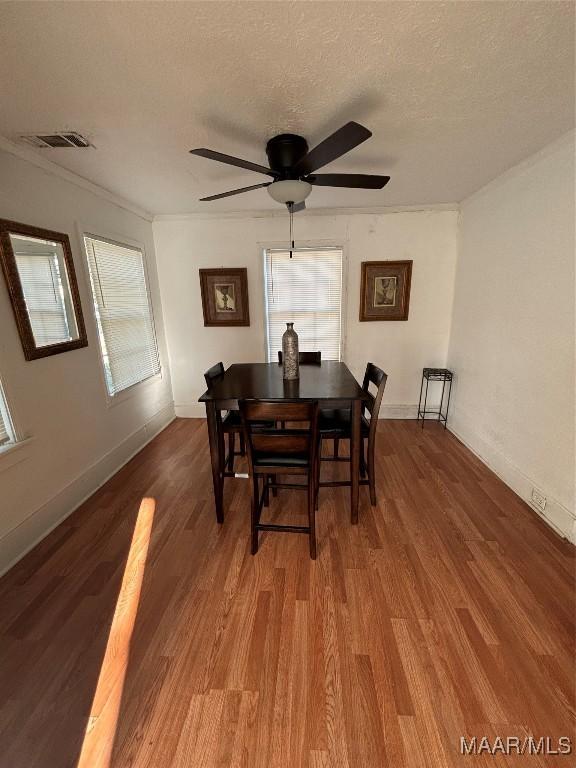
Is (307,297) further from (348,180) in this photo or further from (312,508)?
(312,508)

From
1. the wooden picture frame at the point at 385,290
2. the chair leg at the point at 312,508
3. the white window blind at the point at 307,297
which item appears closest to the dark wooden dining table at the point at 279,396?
the chair leg at the point at 312,508

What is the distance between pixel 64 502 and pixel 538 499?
3425 millimetres

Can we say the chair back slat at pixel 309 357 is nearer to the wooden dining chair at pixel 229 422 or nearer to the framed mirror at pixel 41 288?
the wooden dining chair at pixel 229 422

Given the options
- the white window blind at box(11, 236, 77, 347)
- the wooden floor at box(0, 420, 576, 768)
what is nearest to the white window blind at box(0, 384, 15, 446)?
the white window blind at box(11, 236, 77, 347)

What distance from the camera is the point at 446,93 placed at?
→ 1487 millimetres

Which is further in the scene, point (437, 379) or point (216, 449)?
point (437, 379)

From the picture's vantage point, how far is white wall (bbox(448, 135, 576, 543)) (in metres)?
1.95

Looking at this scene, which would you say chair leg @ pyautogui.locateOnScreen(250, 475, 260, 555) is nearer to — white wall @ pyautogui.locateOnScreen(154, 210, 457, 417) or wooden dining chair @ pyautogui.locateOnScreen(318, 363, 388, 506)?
wooden dining chair @ pyautogui.locateOnScreen(318, 363, 388, 506)

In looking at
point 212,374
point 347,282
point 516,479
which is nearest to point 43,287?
point 212,374

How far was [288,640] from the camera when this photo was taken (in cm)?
137

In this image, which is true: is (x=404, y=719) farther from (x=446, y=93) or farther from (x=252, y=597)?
(x=446, y=93)

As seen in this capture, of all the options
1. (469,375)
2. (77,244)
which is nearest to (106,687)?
(77,244)

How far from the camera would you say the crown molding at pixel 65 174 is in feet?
6.19

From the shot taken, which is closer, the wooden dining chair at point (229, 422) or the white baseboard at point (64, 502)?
the white baseboard at point (64, 502)
